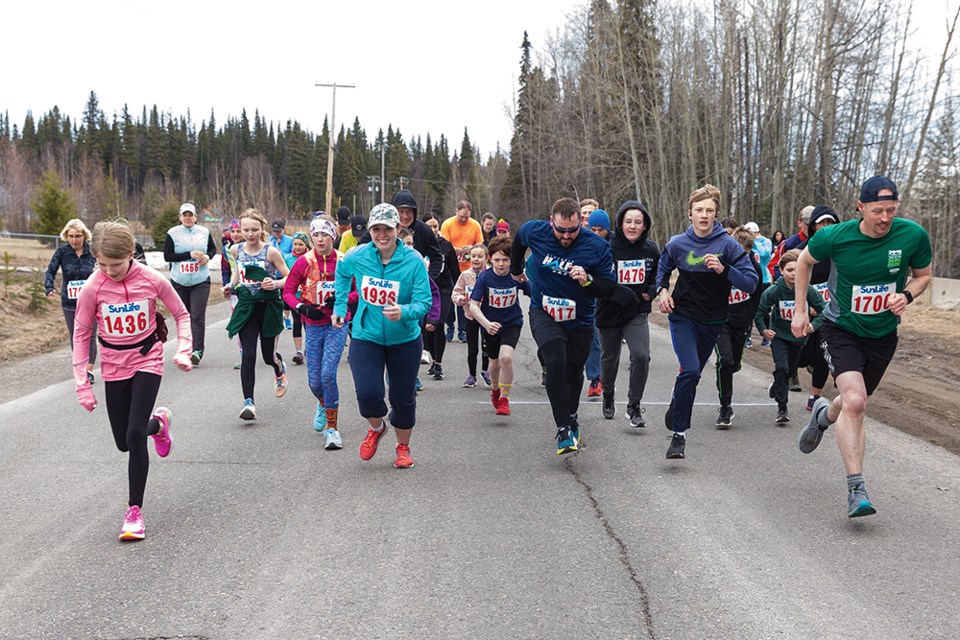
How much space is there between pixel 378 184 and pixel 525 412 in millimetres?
148819

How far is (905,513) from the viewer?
18.8 ft

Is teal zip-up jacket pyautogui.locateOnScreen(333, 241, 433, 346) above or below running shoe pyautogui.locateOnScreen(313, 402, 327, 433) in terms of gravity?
above

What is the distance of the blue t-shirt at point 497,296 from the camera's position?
30.2ft

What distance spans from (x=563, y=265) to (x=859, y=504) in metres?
2.76

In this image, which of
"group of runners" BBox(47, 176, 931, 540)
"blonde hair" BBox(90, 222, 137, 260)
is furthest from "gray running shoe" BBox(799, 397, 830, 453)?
"blonde hair" BBox(90, 222, 137, 260)

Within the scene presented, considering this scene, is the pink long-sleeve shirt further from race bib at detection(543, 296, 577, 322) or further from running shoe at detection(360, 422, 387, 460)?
race bib at detection(543, 296, 577, 322)

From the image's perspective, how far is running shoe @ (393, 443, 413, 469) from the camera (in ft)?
22.5

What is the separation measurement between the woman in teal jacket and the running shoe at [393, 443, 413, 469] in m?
0.30

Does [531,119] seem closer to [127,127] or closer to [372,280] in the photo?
[372,280]

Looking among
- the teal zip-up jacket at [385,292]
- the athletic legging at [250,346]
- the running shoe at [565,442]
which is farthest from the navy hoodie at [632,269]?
the athletic legging at [250,346]

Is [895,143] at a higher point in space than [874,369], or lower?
higher

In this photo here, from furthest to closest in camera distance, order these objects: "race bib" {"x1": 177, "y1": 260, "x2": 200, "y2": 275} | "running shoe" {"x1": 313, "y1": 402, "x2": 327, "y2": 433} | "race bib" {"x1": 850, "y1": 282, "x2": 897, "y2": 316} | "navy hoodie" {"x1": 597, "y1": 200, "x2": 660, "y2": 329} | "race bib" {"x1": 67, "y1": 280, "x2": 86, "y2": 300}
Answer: "race bib" {"x1": 177, "y1": 260, "x2": 200, "y2": 275} → "race bib" {"x1": 67, "y1": 280, "x2": 86, "y2": 300} → "navy hoodie" {"x1": 597, "y1": 200, "x2": 660, "y2": 329} → "running shoe" {"x1": 313, "y1": 402, "x2": 327, "y2": 433} → "race bib" {"x1": 850, "y1": 282, "x2": 897, "y2": 316}

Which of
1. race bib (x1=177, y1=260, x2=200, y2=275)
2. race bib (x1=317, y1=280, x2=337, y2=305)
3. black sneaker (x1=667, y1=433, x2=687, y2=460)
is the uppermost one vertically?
race bib (x1=317, y1=280, x2=337, y2=305)

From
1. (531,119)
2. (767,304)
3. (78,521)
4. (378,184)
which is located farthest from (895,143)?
(378,184)
